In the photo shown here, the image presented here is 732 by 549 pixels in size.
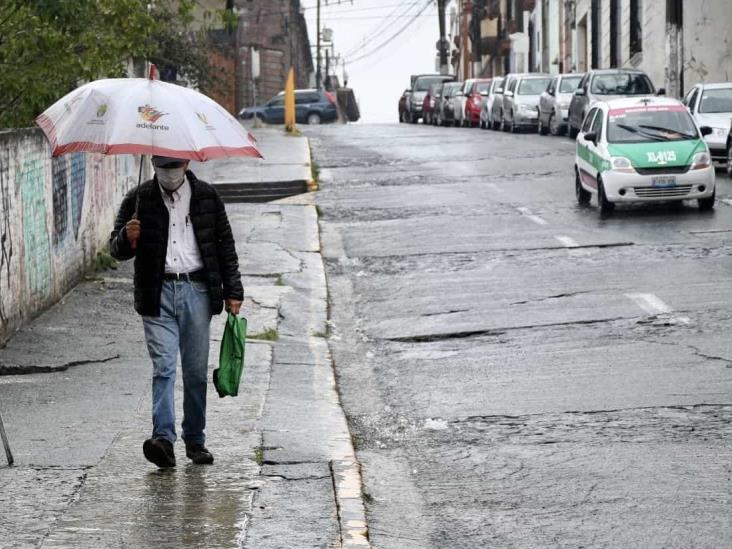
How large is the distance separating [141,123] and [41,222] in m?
6.19

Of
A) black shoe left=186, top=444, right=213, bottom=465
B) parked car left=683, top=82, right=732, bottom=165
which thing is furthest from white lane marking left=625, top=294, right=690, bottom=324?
parked car left=683, top=82, right=732, bottom=165

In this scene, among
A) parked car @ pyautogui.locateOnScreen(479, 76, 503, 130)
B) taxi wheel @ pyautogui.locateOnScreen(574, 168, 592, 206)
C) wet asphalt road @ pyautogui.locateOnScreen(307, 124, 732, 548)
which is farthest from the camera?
parked car @ pyautogui.locateOnScreen(479, 76, 503, 130)

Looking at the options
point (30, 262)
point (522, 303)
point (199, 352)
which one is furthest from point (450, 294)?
point (199, 352)

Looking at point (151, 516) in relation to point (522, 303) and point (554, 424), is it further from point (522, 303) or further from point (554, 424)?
point (522, 303)

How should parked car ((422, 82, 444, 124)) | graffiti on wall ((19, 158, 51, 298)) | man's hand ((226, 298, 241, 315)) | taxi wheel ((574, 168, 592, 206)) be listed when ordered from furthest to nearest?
parked car ((422, 82, 444, 124)) < taxi wheel ((574, 168, 592, 206)) < graffiti on wall ((19, 158, 51, 298)) < man's hand ((226, 298, 241, 315))

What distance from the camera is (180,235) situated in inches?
323

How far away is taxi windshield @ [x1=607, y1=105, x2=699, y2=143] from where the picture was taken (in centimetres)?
2256

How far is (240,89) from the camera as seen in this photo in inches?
2758

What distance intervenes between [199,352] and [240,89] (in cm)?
6251

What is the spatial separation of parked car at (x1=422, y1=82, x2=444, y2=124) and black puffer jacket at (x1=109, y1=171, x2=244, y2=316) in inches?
2078

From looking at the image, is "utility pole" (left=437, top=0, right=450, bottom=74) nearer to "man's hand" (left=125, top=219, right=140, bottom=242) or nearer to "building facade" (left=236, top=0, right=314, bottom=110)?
"building facade" (left=236, top=0, right=314, bottom=110)

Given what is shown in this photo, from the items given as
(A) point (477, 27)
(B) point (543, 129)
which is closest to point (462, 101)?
(B) point (543, 129)

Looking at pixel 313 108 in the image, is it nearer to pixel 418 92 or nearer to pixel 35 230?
pixel 418 92

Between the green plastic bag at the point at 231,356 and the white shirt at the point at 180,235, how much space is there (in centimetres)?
38
